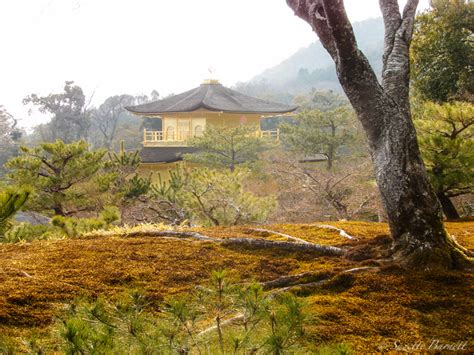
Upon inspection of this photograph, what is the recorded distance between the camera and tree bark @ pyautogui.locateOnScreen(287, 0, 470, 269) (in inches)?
109

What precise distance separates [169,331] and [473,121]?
5.24m

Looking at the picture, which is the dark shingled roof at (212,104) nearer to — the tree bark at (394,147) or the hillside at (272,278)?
the hillside at (272,278)

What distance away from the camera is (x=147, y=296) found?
2.47 metres

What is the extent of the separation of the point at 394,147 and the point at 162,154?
1575 centimetres

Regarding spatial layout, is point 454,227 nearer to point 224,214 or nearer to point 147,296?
point 147,296

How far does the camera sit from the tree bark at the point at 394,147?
2.76m

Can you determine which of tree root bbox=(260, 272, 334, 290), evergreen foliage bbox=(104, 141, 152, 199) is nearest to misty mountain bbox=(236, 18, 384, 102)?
evergreen foliage bbox=(104, 141, 152, 199)

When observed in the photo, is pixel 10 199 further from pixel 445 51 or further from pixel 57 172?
pixel 445 51

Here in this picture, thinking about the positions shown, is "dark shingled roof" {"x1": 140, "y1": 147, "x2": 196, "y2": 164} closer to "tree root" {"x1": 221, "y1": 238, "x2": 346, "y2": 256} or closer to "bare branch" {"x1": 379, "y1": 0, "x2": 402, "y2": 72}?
"tree root" {"x1": 221, "y1": 238, "x2": 346, "y2": 256}

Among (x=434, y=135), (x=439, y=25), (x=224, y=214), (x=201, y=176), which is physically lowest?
(x=224, y=214)

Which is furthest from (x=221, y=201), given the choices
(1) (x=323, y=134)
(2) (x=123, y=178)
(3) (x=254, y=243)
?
(1) (x=323, y=134)

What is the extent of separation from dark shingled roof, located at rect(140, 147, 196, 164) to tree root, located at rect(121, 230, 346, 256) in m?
12.8

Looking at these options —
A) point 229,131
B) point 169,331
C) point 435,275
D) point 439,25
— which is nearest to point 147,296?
point 169,331

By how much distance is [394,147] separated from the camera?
2.81 metres
